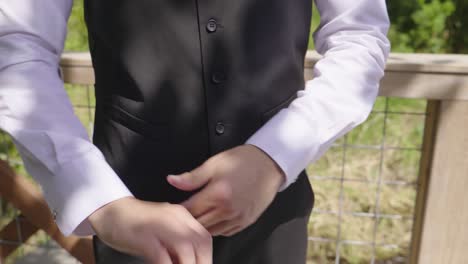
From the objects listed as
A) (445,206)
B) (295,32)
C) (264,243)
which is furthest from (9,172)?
(445,206)

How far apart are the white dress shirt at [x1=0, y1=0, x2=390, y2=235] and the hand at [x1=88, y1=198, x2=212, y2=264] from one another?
0.05 meters

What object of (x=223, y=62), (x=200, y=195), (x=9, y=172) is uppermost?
(x=223, y=62)

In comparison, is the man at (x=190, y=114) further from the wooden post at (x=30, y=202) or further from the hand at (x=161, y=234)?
the wooden post at (x=30, y=202)

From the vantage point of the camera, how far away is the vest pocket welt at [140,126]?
2.99 feet

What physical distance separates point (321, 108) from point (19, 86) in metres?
0.45

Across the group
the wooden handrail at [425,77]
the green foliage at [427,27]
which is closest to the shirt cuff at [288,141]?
the wooden handrail at [425,77]

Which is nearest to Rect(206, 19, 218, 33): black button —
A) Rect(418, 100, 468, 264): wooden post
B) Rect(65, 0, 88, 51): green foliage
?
Rect(418, 100, 468, 264): wooden post

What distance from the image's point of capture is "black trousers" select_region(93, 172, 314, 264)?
0.99 m

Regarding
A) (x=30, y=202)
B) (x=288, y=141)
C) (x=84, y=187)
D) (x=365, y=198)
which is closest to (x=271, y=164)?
(x=288, y=141)

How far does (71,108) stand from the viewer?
2.54 feet

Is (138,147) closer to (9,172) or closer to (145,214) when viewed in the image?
(145,214)

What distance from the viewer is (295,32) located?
3.05ft

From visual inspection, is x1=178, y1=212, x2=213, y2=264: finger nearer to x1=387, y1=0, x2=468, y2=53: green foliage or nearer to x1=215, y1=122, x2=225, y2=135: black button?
x1=215, y1=122, x2=225, y2=135: black button

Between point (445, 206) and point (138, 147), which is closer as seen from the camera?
point (138, 147)
